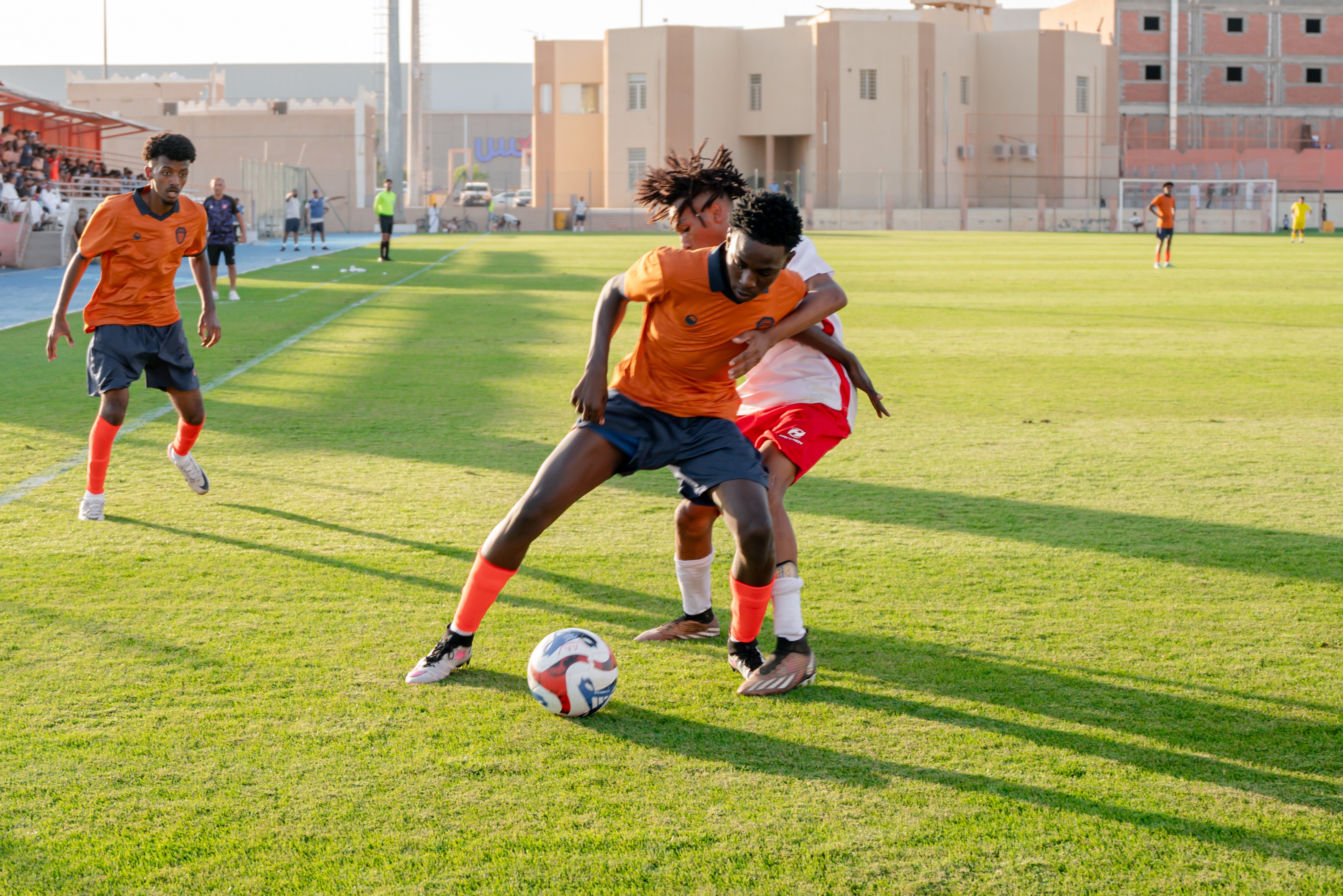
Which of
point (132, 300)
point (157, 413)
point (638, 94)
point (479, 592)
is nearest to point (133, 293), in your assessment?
point (132, 300)

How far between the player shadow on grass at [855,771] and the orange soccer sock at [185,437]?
334 cm

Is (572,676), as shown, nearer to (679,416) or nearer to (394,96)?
(679,416)

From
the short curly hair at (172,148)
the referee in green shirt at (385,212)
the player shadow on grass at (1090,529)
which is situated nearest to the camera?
the player shadow on grass at (1090,529)

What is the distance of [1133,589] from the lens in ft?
17.1

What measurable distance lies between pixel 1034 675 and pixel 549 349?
982 cm

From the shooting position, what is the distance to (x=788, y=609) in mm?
4262

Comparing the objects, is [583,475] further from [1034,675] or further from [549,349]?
[549,349]

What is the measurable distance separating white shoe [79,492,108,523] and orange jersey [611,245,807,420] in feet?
10.8

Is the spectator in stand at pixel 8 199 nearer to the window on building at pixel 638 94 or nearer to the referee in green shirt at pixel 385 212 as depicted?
the referee in green shirt at pixel 385 212

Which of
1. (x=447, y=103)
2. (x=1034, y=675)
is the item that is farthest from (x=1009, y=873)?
(x=447, y=103)

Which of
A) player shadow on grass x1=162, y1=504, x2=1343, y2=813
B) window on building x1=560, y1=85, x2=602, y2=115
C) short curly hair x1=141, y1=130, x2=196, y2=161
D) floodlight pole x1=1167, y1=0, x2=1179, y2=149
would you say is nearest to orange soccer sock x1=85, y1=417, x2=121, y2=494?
short curly hair x1=141, y1=130, x2=196, y2=161

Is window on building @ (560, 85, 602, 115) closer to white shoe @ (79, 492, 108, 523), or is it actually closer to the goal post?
the goal post

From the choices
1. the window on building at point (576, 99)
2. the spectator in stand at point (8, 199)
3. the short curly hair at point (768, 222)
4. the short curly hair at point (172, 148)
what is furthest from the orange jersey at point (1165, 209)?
the window on building at point (576, 99)

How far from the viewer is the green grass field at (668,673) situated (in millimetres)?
3053
